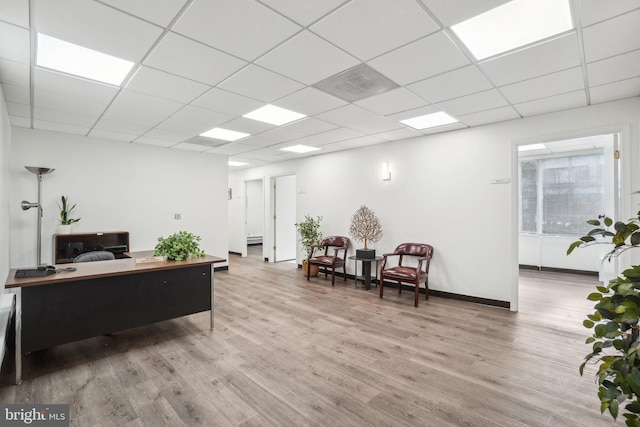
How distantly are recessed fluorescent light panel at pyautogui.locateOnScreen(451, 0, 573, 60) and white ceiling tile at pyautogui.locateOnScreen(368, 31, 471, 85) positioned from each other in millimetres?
127

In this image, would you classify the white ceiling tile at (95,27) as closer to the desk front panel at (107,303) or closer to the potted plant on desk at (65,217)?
the desk front panel at (107,303)

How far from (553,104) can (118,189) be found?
6.86 m

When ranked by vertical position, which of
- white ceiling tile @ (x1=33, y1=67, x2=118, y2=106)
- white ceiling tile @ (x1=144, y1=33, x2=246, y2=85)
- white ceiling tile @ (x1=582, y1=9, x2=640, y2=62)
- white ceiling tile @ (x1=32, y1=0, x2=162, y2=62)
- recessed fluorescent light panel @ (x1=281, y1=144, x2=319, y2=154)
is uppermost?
recessed fluorescent light panel @ (x1=281, y1=144, x2=319, y2=154)

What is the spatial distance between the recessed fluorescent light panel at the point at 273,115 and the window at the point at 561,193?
19.9 ft

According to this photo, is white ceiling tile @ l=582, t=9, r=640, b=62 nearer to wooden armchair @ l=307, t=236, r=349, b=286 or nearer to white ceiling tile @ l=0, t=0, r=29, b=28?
white ceiling tile @ l=0, t=0, r=29, b=28

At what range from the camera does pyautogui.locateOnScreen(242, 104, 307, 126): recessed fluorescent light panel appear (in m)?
3.93

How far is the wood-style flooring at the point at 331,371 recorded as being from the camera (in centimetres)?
208

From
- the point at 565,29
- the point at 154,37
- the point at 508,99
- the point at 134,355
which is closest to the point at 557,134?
the point at 508,99

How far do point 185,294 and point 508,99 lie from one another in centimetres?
430

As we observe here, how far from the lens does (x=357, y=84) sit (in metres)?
3.15

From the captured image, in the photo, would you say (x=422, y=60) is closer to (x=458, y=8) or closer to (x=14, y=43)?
(x=458, y=8)

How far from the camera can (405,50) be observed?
2.49 metres

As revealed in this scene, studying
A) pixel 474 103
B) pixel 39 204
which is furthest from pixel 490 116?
pixel 39 204

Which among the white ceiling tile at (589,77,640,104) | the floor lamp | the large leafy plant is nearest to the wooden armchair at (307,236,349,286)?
the white ceiling tile at (589,77,640,104)
